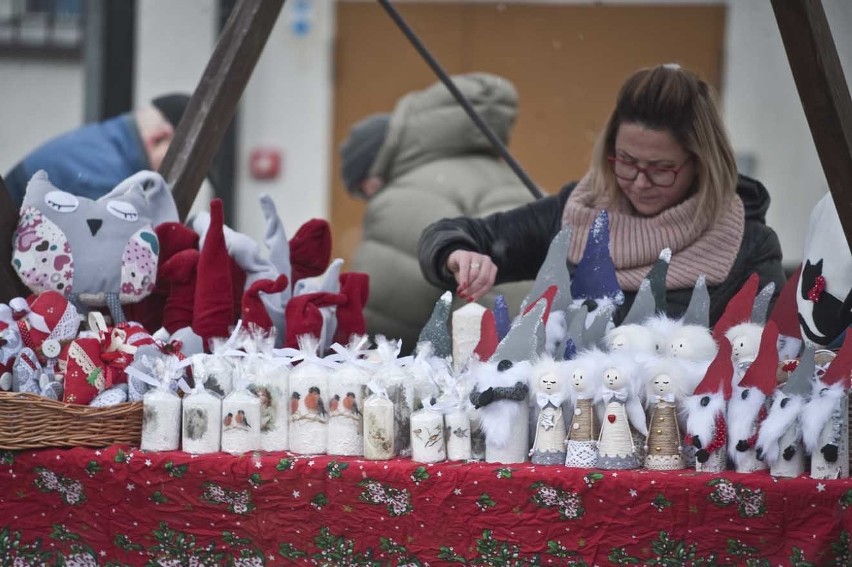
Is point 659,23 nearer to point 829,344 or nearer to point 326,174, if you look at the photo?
point 326,174

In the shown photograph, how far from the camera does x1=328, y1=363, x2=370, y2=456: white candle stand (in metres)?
2.04

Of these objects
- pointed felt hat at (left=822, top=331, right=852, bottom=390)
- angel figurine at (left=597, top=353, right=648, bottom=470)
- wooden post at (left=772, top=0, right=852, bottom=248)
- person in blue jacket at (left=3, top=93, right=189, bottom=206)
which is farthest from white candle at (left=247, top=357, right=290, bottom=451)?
person in blue jacket at (left=3, top=93, right=189, bottom=206)

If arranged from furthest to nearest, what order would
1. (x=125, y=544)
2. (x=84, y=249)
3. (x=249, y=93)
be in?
(x=249, y=93) < (x=84, y=249) < (x=125, y=544)

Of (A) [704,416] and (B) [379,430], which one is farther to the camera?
(B) [379,430]

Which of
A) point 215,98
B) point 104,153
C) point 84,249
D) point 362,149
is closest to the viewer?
point 84,249

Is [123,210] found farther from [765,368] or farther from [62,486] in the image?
[765,368]

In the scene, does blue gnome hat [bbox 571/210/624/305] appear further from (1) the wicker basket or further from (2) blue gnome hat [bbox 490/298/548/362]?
(1) the wicker basket

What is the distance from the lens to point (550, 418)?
1920 millimetres

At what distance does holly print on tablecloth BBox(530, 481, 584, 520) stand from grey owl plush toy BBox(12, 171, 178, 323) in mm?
1008

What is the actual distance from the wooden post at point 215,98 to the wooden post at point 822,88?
1.39 meters

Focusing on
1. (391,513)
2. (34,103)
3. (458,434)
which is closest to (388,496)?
(391,513)

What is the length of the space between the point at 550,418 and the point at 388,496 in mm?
288

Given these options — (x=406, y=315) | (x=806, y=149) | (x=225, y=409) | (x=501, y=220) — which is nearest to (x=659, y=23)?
(x=806, y=149)

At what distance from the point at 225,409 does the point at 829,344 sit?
1.07 meters
